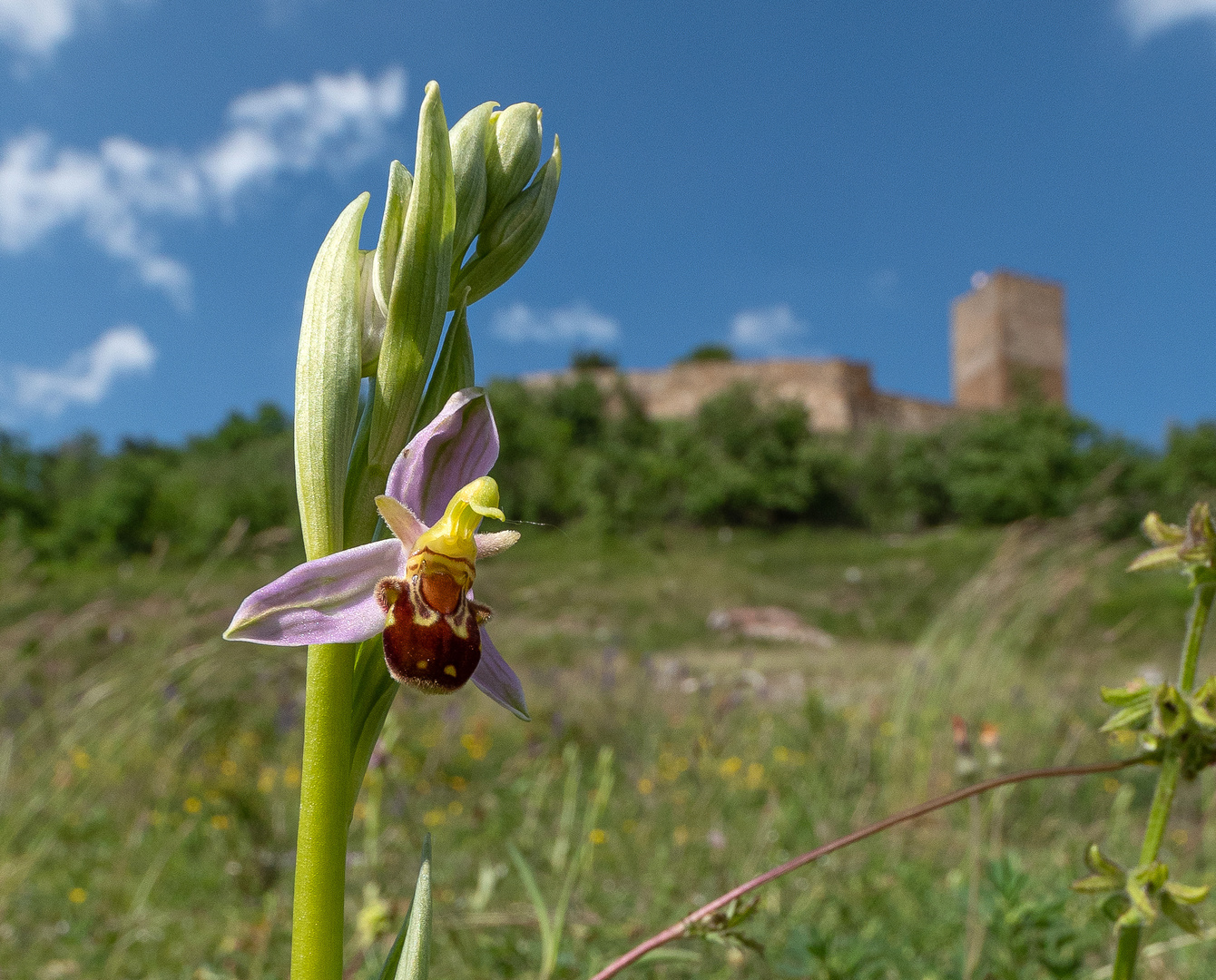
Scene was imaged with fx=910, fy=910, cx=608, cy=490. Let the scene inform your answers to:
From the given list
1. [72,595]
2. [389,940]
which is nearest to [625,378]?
[72,595]

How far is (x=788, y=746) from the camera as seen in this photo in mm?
3934

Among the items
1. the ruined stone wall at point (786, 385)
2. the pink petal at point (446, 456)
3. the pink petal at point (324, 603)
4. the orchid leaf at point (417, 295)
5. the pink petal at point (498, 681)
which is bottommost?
the pink petal at point (498, 681)

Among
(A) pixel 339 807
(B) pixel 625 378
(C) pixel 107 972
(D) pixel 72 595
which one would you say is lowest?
(C) pixel 107 972

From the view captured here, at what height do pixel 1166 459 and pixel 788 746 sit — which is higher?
pixel 1166 459

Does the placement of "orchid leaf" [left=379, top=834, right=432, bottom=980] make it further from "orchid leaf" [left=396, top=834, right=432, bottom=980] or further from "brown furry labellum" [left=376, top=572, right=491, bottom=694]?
"brown furry labellum" [left=376, top=572, right=491, bottom=694]

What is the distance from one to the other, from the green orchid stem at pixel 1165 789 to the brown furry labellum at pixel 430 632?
1.74ft

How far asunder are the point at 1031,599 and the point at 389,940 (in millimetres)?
3193

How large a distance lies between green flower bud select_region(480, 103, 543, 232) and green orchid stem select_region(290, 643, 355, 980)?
15.2 inches

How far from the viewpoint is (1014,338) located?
99.7 ft

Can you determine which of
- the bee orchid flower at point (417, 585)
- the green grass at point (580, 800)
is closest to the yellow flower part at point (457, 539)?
the bee orchid flower at point (417, 585)

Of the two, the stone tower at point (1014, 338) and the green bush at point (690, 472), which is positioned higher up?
the stone tower at point (1014, 338)

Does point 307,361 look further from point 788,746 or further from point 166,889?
point 788,746

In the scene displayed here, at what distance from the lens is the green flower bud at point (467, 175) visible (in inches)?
28.3

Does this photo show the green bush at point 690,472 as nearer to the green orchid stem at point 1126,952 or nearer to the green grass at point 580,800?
the green grass at point 580,800
